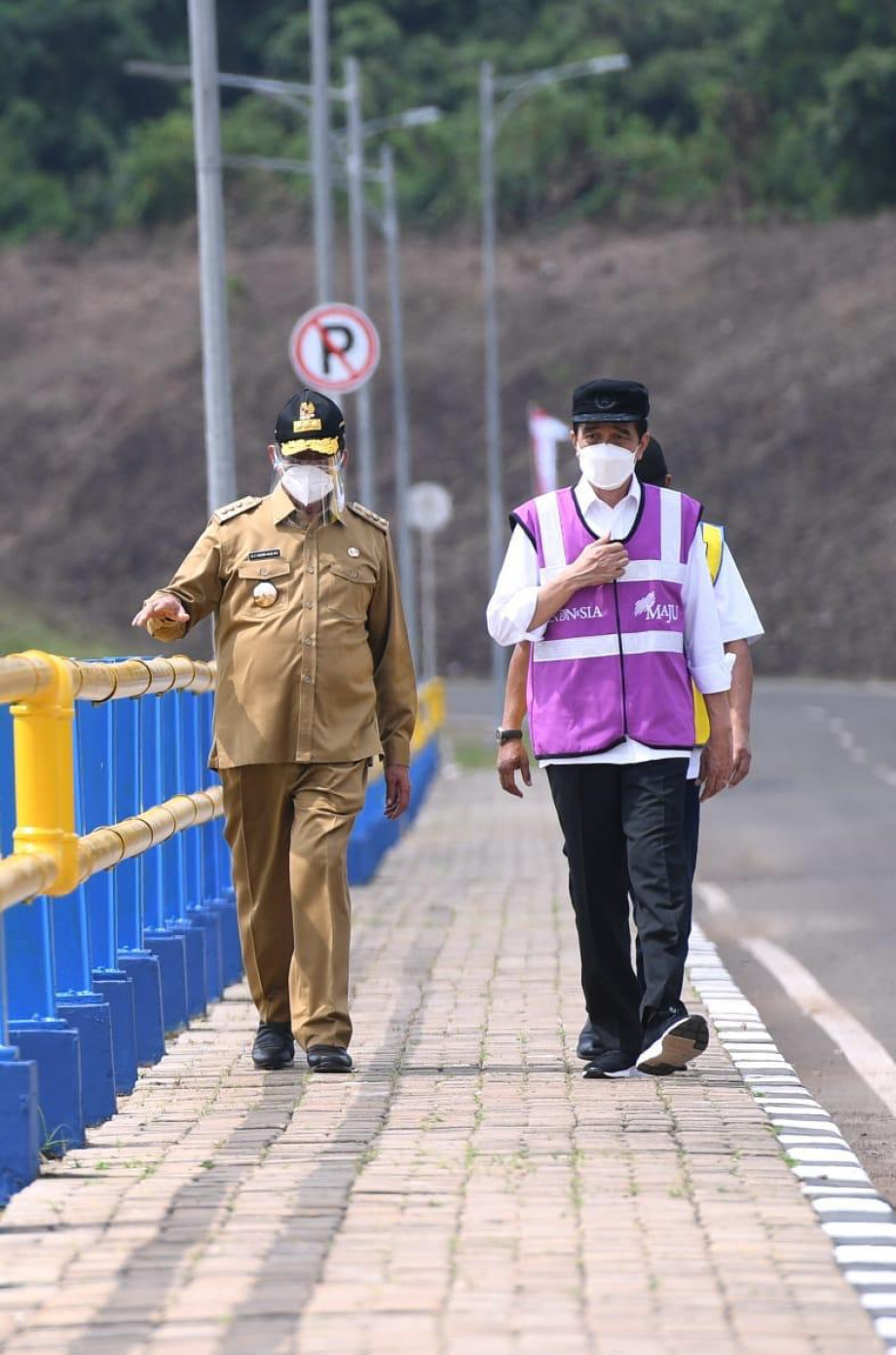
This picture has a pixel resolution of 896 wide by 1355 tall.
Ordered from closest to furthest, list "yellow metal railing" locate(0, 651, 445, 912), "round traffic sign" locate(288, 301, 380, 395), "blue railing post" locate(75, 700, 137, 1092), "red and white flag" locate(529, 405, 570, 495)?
"yellow metal railing" locate(0, 651, 445, 912) → "blue railing post" locate(75, 700, 137, 1092) → "round traffic sign" locate(288, 301, 380, 395) → "red and white flag" locate(529, 405, 570, 495)

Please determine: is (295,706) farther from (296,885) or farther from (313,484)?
(313,484)

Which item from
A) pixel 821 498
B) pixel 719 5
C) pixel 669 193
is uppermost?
pixel 719 5

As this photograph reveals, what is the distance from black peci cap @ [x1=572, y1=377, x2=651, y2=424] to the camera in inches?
329

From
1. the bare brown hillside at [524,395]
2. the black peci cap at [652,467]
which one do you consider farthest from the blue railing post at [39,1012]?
the bare brown hillside at [524,395]

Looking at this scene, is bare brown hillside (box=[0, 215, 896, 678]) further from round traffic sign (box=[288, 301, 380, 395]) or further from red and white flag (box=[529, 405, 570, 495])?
round traffic sign (box=[288, 301, 380, 395])

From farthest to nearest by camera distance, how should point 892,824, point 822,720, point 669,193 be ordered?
point 669,193 → point 822,720 → point 892,824

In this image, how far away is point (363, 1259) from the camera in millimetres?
5734

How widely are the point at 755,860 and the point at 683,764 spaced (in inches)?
401

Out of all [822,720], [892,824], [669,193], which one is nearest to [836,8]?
[669,193]

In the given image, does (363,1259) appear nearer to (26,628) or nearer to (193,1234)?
(193,1234)

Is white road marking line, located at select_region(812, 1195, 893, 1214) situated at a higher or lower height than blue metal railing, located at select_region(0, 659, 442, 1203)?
lower

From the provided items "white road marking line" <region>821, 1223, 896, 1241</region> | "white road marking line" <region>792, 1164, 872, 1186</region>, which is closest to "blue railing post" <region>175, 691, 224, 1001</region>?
"white road marking line" <region>792, 1164, 872, 1186</region>

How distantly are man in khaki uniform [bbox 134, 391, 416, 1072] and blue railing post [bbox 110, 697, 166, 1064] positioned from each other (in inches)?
13.3

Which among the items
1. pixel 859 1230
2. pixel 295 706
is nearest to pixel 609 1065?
pixel 295 706
